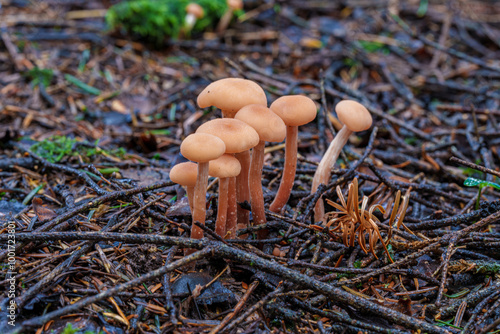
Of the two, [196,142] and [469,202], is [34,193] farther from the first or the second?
[469,202]

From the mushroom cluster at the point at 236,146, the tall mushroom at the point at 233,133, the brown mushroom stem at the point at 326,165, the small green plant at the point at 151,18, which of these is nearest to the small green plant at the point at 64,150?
the mushroom cluster at the point at 236,146

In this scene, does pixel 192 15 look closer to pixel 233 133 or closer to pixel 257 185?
pixel 257 185

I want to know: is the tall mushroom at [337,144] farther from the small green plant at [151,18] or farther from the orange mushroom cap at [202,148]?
the small green plant at [151,18]

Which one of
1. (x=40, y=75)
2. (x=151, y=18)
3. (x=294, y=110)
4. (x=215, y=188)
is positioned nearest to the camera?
(x=294, y=110)

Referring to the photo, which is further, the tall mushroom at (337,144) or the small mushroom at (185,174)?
the tall mushroom at (337,144)

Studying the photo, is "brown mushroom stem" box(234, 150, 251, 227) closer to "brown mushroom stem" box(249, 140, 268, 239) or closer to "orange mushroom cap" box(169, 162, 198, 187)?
"brown mushroom stem" box(249, 140, 268, 239)

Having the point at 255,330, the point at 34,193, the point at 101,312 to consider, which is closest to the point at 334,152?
the point at 255,330

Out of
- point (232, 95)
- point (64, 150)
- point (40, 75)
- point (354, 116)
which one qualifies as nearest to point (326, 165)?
point (354, 116)
